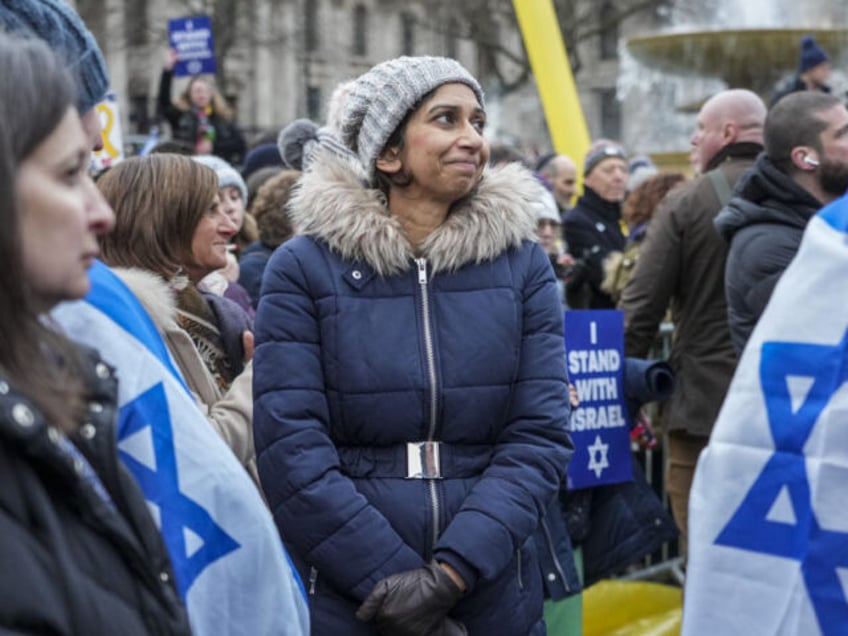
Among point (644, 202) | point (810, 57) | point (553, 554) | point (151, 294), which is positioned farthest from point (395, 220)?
point (810, 57)

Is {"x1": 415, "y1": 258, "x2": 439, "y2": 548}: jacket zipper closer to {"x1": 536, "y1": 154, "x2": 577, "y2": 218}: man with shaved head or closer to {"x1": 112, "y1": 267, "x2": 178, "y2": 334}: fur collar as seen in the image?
{"x1": 112, "y1": 267, "x2": 178, "y2": 334}: fur collar

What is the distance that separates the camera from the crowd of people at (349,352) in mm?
1711

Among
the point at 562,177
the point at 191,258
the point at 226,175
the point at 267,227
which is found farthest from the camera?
the point at 562,177

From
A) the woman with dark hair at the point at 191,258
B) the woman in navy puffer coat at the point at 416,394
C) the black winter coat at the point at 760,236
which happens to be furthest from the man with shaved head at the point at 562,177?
the woman in navy puffer coat at the point at 416,394

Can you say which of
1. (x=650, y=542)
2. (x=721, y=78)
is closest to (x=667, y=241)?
(x=650, y=542)

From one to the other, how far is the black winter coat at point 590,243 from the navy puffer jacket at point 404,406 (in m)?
4.20

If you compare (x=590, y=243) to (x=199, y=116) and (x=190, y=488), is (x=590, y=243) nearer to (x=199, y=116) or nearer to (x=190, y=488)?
(x=199, y=116)

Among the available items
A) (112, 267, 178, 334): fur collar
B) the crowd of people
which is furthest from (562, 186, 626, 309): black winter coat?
(112, 267, 178, 334): fur collar

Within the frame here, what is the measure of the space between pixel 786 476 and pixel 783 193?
8.03 ft

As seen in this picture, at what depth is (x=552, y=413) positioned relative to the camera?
339 centimetres

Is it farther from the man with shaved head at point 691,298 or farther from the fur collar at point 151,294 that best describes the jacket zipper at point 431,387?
the man with shaved head at point 691,298

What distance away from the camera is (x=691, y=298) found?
5598 mm

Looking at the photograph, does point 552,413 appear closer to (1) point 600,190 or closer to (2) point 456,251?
(2) point 456,251

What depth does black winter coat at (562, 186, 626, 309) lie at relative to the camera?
25.1 ft
